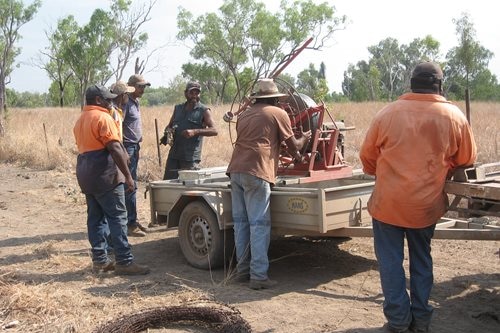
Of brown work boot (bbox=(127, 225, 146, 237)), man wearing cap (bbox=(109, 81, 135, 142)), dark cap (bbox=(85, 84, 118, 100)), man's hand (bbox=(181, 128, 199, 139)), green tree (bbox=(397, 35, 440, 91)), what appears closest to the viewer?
dark cap (bbox=(85, 84, 118, 100))

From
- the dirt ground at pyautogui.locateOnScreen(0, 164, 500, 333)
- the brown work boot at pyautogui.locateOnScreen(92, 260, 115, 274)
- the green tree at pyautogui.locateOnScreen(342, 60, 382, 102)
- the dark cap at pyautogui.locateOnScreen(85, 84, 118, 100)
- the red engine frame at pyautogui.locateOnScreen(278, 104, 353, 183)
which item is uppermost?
the green tree at pyautogui.locateOnScreen(342, 60, 382, 102)

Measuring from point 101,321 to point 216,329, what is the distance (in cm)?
90

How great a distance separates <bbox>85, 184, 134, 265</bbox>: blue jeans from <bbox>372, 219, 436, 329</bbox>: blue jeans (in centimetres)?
280

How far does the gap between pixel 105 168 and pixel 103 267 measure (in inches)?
40.9

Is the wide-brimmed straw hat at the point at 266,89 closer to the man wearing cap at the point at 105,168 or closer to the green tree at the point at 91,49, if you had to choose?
the man wearing cap at the point at 105,168

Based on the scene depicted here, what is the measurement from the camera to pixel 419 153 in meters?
4.15

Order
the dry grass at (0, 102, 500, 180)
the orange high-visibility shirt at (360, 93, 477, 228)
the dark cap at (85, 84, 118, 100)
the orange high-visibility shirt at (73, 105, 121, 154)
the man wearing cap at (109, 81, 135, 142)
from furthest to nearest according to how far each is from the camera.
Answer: the dry grass at (0, 102, 500, 180) < the man wearing cap at (109, 81, 135, 142) < the dark cap at (85, 84, 118, 100) < the orange high-visibility shirt at (73, 105, 121, 154) < the orange high-visibility shirt at (360, 93, 477, 228)

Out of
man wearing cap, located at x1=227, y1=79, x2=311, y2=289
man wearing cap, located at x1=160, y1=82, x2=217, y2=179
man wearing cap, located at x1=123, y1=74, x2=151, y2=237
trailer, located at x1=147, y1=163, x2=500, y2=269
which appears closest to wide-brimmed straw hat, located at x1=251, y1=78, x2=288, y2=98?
man wearing cap, located at x1=227, y1=79, x2=311, y2=289

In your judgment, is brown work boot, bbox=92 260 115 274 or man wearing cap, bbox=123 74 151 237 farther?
man wearing cap, bbox=123 74 151 237

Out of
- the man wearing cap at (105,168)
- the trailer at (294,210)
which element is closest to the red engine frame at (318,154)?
the trailer at (294,210)

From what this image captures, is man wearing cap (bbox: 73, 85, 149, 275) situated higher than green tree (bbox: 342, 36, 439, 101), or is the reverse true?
green tree (bbox: 342, 36, 439, 101)

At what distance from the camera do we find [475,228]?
5.21 meters

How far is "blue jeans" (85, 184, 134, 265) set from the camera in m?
6.08

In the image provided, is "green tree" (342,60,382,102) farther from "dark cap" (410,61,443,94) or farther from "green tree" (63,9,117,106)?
"dark cap" (410,61,443,94)
